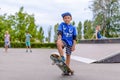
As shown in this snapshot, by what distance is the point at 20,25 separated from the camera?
83.3 metres

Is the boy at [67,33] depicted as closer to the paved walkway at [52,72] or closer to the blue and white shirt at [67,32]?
the blue and white shirt at [67,32]

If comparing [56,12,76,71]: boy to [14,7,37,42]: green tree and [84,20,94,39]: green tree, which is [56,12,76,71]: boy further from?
[14,7,37,42]: green tree

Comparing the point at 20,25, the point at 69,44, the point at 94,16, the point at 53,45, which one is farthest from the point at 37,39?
the point at 69,44

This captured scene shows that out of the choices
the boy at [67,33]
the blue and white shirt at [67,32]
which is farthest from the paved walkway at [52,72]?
the blue and white shirt at [67,32]

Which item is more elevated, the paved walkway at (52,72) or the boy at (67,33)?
the boy at (67,33)

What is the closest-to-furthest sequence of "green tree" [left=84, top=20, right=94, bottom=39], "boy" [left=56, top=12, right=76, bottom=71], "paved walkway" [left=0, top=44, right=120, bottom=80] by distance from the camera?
"paved walkway" [left=0, top=44, right=120, bottom=80], "boy" [left=56, top=12, right=76, bottom=71], "green tree" [left=84, top=20, right=94, bottom=39]

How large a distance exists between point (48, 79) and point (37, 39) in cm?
8400

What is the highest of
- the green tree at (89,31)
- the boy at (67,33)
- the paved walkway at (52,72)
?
the boy at (67,33)

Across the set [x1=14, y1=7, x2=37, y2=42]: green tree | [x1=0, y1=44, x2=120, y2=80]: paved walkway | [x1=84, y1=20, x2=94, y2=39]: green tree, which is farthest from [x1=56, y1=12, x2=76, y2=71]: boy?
[x1=14, y1=7, x2=37, y2=42]: green tree

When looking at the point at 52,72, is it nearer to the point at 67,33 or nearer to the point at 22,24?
the point at 67,33

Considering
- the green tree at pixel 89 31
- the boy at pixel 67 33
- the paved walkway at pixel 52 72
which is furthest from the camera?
the green tree at pixel 89 31

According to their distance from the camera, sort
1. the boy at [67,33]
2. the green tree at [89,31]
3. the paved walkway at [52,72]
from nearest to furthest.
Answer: the paved walkway at [52,72]
the boy at [67,33]
the green tree at [89,31]

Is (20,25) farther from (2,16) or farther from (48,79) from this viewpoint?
(48,79)

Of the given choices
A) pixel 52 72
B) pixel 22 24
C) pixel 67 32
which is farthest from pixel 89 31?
pixel 67 32
